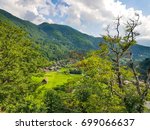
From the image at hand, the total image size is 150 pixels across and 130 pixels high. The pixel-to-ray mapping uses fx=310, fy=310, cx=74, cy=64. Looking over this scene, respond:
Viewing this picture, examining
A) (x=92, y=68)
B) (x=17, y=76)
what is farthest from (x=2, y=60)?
(x=92, y=68)

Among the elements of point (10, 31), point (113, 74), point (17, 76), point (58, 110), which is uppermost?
point (10, 31)

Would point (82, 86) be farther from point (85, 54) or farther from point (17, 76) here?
point (17, 76)

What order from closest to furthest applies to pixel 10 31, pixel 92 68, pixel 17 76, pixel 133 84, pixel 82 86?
pixel 92 68
pixel 133 84
pixel 82 86
pixel 17 76
pixel 10 31

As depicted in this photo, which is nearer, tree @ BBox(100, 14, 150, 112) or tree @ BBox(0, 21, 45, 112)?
tree @ BBox(100, 14, 150, 112)

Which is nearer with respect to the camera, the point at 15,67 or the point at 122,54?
the point at 122,54

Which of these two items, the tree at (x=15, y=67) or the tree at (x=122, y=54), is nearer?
the tree at (x=122, y=54)

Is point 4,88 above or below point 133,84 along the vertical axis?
below

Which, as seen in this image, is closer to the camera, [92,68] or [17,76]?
[92,68]

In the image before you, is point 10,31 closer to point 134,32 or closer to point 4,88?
point 4,88

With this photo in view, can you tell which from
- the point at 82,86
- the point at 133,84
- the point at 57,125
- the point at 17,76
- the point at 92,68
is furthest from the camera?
the point at 17,76
